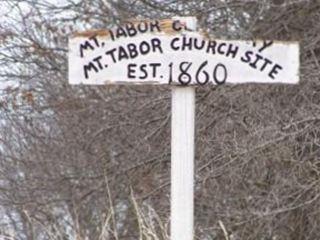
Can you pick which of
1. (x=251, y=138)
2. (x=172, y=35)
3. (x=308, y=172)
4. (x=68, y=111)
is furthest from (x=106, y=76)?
(x=68, y=111)

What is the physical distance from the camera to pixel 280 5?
6.75 meters

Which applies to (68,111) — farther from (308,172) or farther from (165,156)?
(308,172)

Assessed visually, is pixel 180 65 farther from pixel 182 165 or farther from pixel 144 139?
pixel 144 139

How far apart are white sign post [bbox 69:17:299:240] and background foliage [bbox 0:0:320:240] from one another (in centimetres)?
52

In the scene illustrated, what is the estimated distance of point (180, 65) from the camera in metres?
4.03

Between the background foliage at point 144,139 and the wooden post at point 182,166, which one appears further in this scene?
the background foliage at point 144,139

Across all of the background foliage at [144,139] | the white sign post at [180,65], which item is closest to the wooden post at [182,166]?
the white sign post at [180,65]

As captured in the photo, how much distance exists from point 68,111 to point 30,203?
0.95 metres

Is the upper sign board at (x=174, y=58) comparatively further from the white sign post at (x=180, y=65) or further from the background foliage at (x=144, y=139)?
the background foliage at (x=144, y=139)

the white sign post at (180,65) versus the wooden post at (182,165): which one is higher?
the white sign post at (180,65)

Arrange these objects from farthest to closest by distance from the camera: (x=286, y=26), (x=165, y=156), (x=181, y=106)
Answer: (x=165, y=156) → (x=286, y=26) → (x=181, y=106)

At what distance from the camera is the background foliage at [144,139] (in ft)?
21.7

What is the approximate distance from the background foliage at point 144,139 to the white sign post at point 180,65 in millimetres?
517

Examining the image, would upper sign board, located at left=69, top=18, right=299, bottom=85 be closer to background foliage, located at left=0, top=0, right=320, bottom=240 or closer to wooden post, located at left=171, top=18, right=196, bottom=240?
wooden post, located at left=171, top=18, right=196, bottom=240
